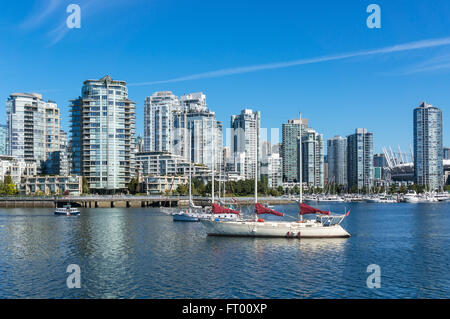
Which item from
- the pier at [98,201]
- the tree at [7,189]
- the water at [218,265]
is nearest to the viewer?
the water at [218,265]

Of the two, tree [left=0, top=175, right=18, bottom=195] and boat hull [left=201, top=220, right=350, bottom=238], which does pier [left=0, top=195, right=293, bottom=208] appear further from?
boat hull [left=201, top=220, right=350, bottom=238]

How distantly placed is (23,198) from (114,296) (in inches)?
5782

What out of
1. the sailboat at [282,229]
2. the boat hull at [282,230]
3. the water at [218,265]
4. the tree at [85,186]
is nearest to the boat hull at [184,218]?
the water at [218,265]

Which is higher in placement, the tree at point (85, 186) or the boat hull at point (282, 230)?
the tree at point (85, 186)

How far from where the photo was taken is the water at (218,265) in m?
37.8

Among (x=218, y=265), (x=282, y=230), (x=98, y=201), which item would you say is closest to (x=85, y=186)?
(x=98, y=201)

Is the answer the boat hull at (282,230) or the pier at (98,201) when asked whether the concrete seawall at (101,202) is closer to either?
the pier at (98,201)

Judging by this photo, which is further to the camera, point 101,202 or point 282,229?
point 101,202

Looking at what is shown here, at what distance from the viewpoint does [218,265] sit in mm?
47469

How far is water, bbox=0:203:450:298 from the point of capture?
124 ft

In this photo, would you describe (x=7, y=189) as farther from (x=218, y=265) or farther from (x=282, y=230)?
(x=218, y=265)
